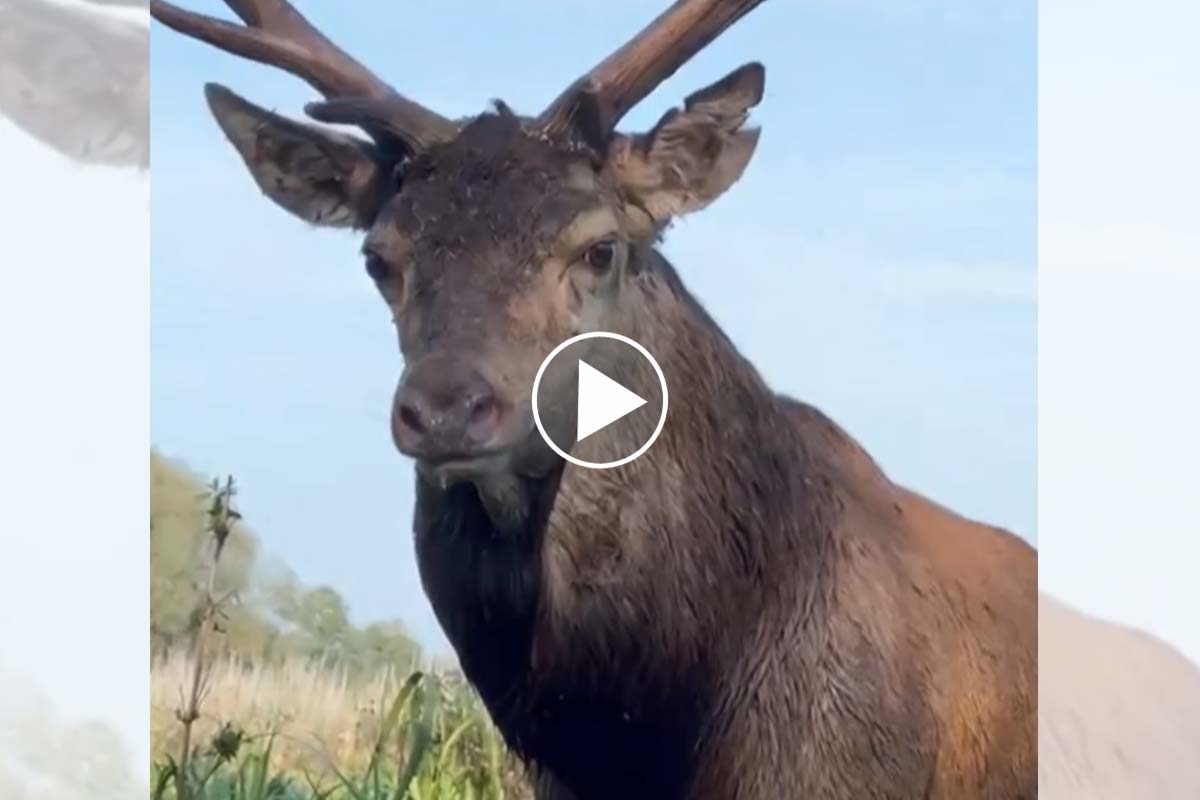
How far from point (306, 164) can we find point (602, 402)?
26.4 inches

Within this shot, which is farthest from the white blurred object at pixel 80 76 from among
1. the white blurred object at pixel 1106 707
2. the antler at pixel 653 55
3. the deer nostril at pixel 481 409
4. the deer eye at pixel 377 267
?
the white blurred object at pixel 1106 707

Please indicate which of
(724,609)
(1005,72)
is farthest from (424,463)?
(1005,72)

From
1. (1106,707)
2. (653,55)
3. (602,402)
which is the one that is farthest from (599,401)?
(1106,707)

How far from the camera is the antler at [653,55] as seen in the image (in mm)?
2795

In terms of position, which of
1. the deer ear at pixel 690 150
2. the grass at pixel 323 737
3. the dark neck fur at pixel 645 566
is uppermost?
the deer ear at pixel 690 150

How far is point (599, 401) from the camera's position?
2.72 m

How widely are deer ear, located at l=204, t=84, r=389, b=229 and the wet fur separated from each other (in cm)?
50

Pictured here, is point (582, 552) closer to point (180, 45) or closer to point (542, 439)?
point (542, 439)

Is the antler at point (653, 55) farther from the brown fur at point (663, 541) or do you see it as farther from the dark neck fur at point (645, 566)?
the dark neck fur at point (645, 566)

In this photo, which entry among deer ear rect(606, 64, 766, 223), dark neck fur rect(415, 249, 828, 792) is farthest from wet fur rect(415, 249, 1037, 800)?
deer ear rect(606, 64, 766, 223)

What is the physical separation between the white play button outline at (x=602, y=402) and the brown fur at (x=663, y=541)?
0.7 inches

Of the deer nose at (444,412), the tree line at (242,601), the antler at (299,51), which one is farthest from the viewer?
the tree line at (242,601)

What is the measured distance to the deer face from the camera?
8.34ft

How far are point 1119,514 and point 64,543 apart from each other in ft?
6.20
